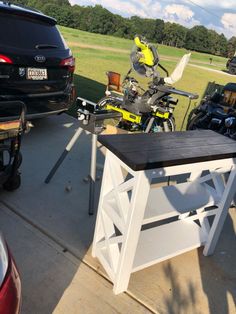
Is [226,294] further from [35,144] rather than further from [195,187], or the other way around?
[35,144]

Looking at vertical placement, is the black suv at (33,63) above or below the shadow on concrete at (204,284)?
above

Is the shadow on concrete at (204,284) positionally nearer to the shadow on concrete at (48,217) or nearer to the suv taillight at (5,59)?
the shadow on concrete at (48,217)

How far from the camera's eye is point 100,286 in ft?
8.69

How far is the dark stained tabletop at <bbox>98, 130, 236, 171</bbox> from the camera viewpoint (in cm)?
232

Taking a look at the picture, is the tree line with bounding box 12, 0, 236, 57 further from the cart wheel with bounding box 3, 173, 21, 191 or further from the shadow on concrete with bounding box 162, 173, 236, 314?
the shadow on concrete with bounding box 162, 173, 236, 314

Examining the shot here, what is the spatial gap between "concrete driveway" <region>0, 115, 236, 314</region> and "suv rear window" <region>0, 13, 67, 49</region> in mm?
1810

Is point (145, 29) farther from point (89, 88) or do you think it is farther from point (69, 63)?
point (69, 63)

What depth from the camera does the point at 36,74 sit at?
185 inches

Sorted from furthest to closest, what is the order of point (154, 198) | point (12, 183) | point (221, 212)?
1. point (12, 183)
2. point (221, 212)
3. point (154, 198)

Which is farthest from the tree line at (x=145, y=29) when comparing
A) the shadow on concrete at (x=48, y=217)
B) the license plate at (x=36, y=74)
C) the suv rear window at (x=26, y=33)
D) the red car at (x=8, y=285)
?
the red car at (x=8, y=285)

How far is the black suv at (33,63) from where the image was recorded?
430 centimetres

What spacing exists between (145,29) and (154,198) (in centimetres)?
5633

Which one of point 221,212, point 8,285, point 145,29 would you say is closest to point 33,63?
point 221,212

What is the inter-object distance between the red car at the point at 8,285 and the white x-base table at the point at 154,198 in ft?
3.01
